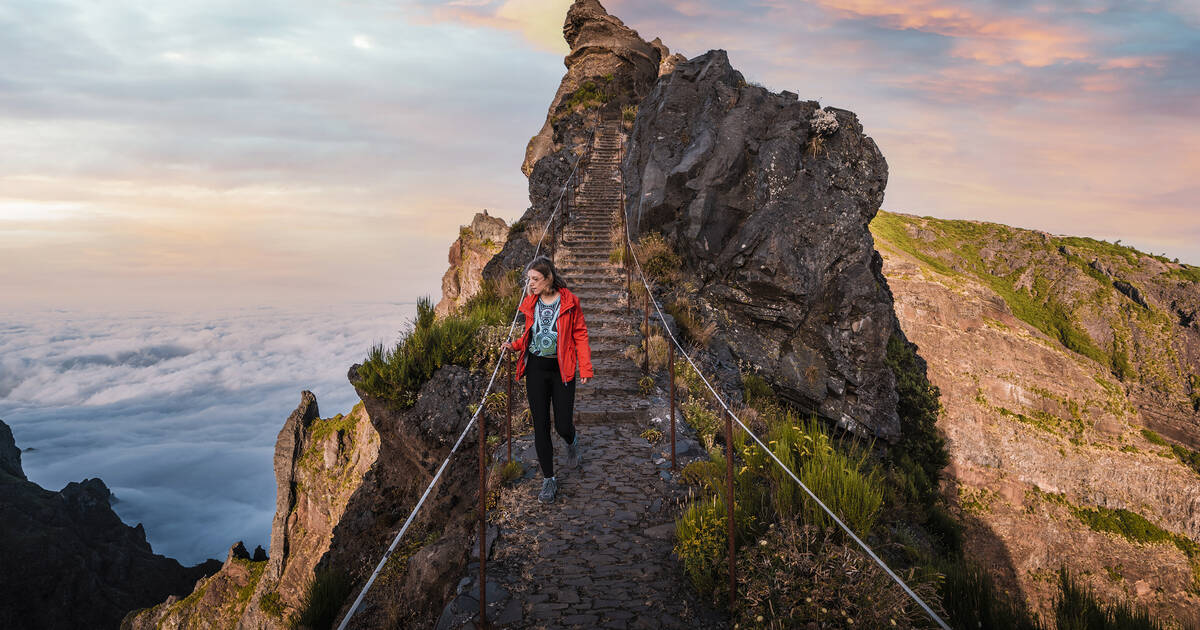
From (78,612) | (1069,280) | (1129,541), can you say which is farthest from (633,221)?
(78,612)

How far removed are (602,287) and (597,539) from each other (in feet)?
29.3

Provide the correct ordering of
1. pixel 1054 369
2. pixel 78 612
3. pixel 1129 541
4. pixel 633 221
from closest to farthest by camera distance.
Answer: pixel 633 221 < pixel 1129 541 < pixel 1054 369 < pixel 78 612

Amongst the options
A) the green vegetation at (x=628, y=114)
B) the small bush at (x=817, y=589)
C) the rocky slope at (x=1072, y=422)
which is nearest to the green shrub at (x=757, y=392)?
the small bush at (x=817, y=589)

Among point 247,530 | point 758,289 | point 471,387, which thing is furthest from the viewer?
point 247,530

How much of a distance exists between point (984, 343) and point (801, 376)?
2153 cm

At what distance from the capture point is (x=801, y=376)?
1267 cm

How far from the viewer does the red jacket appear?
16.2ft

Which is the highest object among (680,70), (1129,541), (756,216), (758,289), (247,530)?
(680,70)

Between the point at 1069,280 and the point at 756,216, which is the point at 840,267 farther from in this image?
the point at 1069,280

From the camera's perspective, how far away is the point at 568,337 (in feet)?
16.3

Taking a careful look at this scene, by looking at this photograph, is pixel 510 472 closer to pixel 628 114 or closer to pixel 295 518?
pixel 295 518

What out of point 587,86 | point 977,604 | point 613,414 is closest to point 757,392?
point 613,414

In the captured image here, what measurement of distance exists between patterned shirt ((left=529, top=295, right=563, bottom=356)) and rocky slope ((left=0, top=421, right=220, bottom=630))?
80.5 meters

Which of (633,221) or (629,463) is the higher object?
(633,221)
